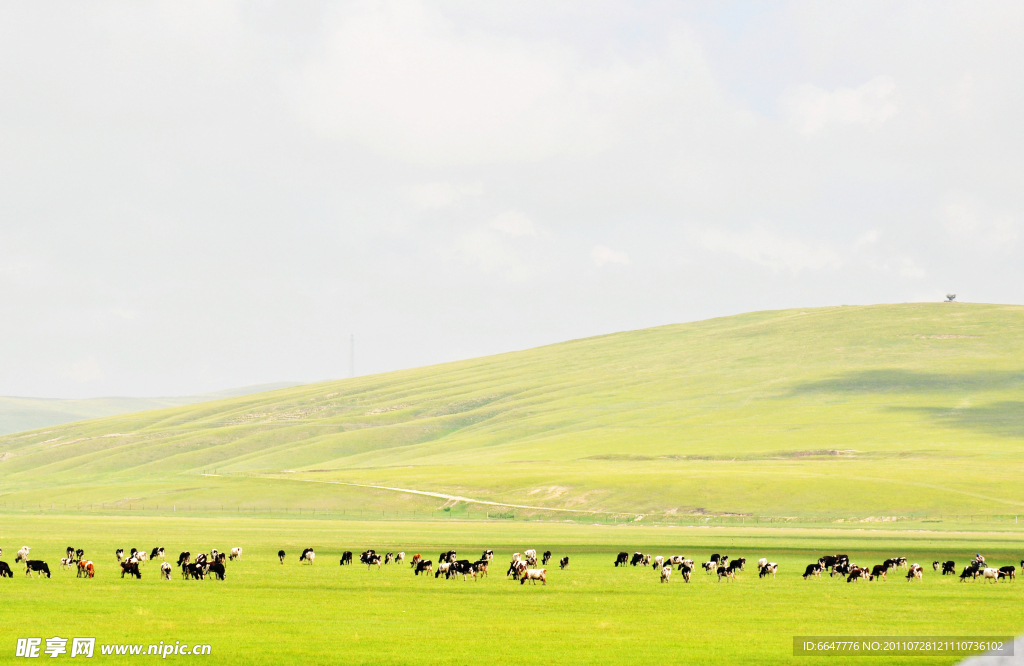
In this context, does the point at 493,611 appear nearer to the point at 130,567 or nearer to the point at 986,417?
the point at 130,567

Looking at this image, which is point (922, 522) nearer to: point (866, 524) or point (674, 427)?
point (866, 524)

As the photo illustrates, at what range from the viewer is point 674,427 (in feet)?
623

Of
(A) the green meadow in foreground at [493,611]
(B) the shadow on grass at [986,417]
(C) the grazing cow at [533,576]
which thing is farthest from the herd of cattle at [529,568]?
(B) the shadow on grass at [986,417]

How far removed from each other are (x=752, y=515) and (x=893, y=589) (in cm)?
6356

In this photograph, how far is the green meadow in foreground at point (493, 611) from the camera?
28953 millimetres

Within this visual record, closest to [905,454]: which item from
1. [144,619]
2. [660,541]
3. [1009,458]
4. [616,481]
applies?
[1009,458]

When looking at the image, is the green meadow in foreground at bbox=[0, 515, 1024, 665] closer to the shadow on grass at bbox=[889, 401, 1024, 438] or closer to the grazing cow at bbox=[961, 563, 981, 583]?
the grazing cow at bbox=[961, 563, 981, 583]

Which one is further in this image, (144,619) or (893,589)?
(893,589)

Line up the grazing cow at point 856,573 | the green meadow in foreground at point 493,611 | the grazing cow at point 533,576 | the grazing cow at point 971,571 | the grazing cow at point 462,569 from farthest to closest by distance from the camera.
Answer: the grazing cow at point 971,571
the grazing cow at point 856,573
the grazing cow at point 462,569
the grazing cow at point 533,576
the green meadow in foreground at point 493,611

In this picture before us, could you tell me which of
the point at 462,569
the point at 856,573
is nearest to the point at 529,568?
the point at 462,569

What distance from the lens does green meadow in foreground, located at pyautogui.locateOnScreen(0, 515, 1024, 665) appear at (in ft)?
95.0

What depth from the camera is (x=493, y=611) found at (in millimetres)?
37469

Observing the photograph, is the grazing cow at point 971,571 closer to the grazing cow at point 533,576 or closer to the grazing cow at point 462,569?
the grazing cow at point 533,576

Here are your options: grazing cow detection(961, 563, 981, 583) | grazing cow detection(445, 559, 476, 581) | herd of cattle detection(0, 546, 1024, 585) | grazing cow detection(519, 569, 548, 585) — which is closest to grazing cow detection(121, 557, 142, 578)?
herd of cattle detection(0, 546, 1024, 585)
